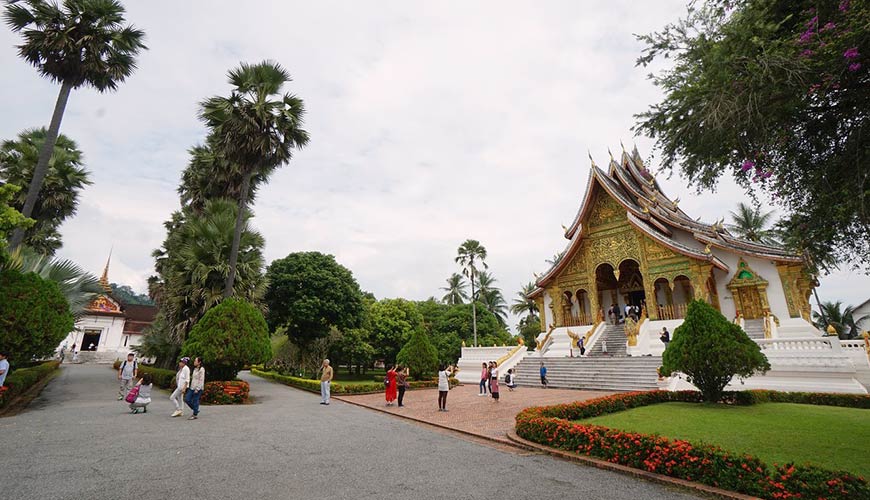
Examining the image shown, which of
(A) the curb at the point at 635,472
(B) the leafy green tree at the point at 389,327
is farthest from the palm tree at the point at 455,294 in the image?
(A) the curb at the point at 635,472

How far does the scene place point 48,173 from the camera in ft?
55.6

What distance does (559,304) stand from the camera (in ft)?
83.1

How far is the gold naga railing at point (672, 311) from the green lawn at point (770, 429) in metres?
11.5

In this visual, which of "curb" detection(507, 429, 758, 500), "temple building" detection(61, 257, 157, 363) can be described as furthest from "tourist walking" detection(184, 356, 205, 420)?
"temple building" detection(61, 257, 157, 363)

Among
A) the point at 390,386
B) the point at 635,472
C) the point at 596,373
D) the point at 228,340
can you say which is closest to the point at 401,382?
the point at 390,386

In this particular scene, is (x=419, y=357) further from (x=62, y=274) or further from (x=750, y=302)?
(x=750, y=302)

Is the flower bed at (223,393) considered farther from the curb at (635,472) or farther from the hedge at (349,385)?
the curb at (635,472)

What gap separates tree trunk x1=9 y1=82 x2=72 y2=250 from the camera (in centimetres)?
1150

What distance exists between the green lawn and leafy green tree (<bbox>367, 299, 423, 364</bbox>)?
2393cm

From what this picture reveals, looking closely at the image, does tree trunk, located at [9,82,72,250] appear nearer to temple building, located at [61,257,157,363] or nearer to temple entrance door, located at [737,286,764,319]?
temple entrance door, located at [737,286,764,319]

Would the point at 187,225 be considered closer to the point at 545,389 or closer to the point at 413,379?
A: the point at 413,379

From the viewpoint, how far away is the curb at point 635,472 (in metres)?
4.44

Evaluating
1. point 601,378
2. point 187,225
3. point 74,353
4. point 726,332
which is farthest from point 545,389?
point 74,353

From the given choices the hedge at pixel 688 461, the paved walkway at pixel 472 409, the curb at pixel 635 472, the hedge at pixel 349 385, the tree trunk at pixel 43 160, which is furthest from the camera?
the hedge at pixel 349 385
